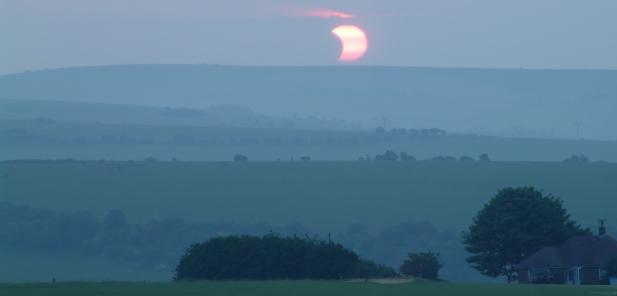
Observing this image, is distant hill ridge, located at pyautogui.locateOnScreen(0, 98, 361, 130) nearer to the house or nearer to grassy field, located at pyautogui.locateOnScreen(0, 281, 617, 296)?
the house

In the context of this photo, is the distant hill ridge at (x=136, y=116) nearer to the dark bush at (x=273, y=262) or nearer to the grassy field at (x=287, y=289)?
the dark bush at (x=273, y=262)

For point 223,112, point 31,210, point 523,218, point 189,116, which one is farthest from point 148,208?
point 223,112

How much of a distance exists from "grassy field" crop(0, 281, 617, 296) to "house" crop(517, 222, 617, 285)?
11295mm

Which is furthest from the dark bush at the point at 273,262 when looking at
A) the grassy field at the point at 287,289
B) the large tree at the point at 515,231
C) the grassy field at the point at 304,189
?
the grassy field at the point at 304,189

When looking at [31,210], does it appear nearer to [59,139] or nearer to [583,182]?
[583,182]

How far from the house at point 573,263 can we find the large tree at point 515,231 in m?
3.36

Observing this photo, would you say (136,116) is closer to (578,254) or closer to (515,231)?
(515,231)

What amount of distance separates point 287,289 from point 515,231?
857 inches

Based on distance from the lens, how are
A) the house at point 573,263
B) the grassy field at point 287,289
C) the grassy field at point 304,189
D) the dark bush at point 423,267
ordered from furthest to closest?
the grassy field at point 304,189 < the dark bush at point 423,267 < the house at point 573,263 < the grassy field at point 287,289

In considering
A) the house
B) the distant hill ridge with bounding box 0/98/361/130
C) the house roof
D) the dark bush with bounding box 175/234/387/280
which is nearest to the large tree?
Answer: the house roof

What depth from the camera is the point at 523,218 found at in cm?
5934

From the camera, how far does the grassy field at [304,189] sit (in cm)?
8806

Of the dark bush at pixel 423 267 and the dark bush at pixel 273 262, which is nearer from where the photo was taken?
the dark bush at pixel 273 262

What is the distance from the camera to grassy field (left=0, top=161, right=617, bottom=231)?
8806 centimetres
